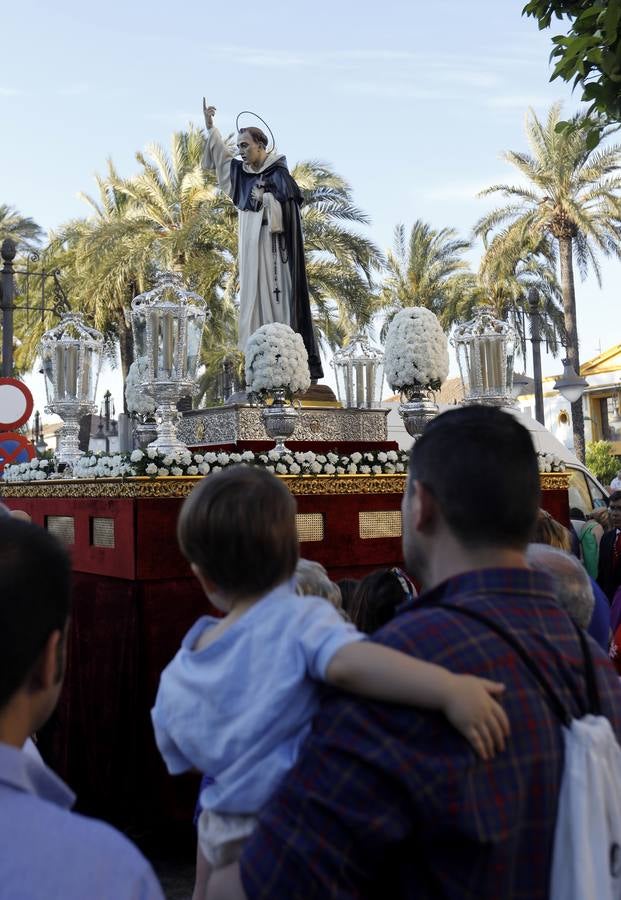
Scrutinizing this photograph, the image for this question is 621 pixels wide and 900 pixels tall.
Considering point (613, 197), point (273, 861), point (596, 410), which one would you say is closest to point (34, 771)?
point (273, 861)

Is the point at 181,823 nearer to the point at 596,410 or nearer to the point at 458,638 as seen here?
the point at 458,638

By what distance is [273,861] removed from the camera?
136cm

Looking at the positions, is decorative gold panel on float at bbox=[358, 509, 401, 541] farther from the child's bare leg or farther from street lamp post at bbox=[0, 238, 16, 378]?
street lamp post at bbox=[0, 238, 16, 378]

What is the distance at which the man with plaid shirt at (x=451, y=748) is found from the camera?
133 cm

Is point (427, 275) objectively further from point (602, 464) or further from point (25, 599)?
point (25, 599)

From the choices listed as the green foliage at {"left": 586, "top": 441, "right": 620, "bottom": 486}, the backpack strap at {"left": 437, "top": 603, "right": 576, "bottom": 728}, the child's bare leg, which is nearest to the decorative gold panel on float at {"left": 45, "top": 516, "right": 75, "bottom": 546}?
the child's bare leg

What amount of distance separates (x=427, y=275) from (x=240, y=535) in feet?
89.3

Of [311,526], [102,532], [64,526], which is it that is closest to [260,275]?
[64,526]

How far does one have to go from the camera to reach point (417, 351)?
23.7 feet

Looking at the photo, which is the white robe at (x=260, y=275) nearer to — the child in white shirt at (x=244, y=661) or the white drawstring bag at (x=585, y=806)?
the child in white shirt at (x=244, y=661)

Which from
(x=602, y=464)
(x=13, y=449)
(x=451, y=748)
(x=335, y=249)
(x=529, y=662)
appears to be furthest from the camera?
(x=602, y=464)

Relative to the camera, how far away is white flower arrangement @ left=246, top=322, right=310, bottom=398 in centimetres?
674

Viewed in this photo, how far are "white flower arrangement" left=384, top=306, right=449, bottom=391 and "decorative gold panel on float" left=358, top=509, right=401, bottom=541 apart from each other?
145cm

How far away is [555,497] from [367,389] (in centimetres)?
231
